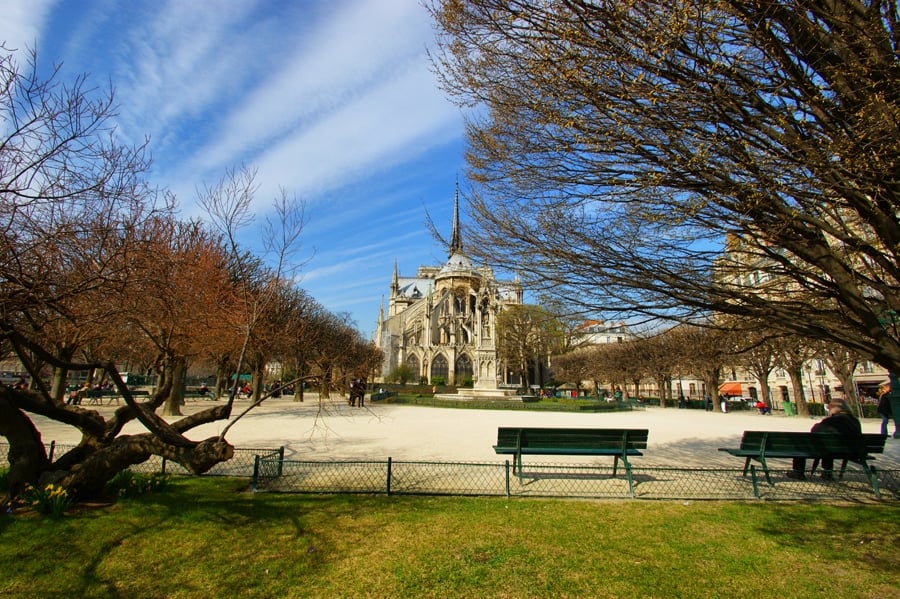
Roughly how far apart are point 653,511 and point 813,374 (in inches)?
1818

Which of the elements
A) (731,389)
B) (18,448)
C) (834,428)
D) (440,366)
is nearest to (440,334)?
(440,366)

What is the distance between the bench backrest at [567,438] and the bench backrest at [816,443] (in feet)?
6.30

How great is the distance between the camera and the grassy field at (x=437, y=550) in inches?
160

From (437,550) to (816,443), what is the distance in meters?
7.09

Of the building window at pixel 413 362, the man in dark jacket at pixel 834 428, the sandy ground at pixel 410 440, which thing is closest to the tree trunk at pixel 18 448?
the sandy ground at pixel 410 440

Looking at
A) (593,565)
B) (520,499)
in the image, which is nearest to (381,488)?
(520,499)

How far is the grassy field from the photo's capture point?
406 cm

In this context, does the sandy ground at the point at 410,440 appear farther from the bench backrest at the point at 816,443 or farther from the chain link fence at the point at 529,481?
the bench backrest at the point at 816,443

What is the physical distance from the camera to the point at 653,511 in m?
6.28

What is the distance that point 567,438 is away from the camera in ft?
26.4

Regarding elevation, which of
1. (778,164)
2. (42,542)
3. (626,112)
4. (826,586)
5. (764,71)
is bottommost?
(826,586)

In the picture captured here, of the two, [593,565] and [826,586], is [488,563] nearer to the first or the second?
[593,565]

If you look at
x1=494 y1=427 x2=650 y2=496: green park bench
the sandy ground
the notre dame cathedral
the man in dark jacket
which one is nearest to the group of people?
the man in dark jacket

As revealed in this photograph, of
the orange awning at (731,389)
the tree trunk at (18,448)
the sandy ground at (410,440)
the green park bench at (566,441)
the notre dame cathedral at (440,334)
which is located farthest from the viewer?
the notre dame cathedral at (440,334)
